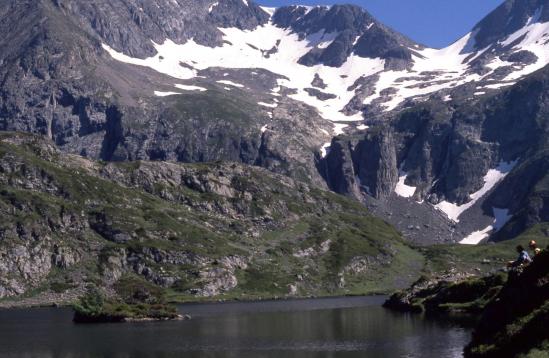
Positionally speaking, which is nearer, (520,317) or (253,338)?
(520,317)

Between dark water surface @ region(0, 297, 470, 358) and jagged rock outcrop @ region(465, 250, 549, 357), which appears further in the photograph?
dark water surface @ region(0, 297, 470, 358)

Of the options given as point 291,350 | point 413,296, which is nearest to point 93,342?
point 291,350

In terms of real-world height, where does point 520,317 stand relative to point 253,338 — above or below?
above

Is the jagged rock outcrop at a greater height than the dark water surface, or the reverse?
the jagged rock outcrop

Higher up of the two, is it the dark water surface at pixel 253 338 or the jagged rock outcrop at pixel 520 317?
the jagged rock outcrop at pixel 520 317

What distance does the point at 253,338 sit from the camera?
137250 millimetres

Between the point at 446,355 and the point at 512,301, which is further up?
the point at 512,301

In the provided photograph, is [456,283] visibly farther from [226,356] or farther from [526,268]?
[526,268]

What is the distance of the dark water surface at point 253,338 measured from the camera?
370 ft

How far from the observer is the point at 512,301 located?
69250mm

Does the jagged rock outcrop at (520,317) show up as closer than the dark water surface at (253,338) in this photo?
Yes

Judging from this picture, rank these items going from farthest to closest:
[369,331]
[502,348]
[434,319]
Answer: [434,319]
[369,331]
[502,348]

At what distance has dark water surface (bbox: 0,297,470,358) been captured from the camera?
112750 millimetres

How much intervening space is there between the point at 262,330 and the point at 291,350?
39934 mm
